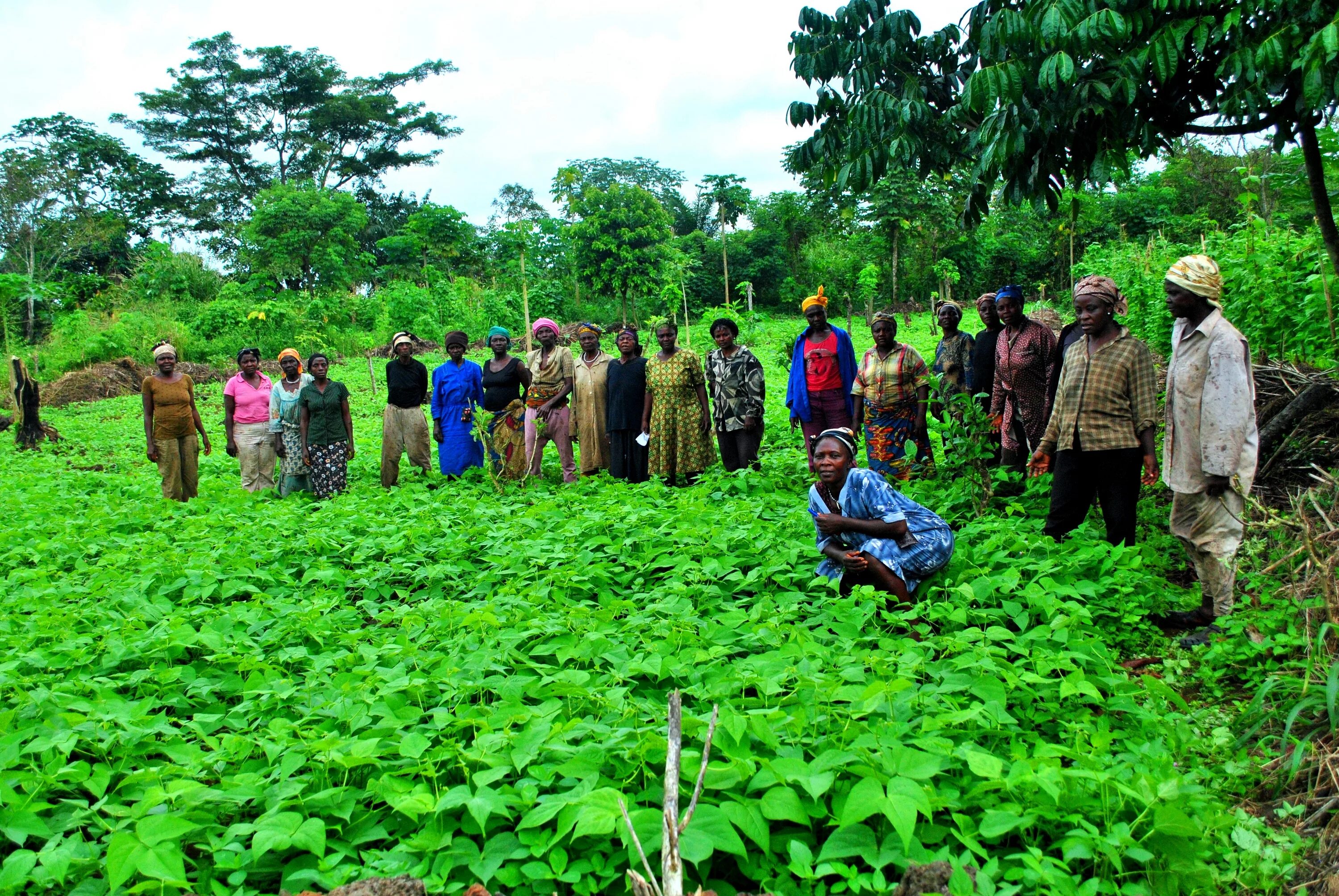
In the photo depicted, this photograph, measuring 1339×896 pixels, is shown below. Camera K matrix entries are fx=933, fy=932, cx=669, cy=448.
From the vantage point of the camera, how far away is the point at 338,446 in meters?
8.02

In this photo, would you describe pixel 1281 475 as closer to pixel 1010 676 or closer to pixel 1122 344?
pixel 1122 344

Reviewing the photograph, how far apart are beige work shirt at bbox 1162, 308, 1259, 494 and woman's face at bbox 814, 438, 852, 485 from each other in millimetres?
1484

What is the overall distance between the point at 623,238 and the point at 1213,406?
66.5 ft

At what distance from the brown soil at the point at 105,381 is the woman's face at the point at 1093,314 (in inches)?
719

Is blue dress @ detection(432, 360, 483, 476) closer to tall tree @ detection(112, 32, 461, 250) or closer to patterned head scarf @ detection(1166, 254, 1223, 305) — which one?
patterned head scarf @ detection(1166, 254, 1223, 305)

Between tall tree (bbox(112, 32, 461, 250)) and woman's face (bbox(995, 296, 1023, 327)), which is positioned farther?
tall tree (bbox(112, 32, 461, 250))

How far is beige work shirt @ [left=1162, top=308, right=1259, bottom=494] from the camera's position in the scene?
4.02 m

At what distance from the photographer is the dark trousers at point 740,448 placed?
7582mm

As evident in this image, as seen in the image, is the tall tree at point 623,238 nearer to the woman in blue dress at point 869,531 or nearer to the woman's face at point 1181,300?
the woman in blue dress at point 869,531

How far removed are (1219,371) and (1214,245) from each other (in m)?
6.54

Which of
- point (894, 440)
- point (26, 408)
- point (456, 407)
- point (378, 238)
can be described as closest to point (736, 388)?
point (894, 440)

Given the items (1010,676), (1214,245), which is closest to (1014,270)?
(1214,245)

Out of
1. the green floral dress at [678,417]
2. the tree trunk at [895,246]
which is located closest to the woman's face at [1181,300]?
the green floral dress at [678,417]

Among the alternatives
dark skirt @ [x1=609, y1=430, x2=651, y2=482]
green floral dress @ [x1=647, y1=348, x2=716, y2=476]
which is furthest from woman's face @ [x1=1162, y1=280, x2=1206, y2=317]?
dark skirt @ [x1=609, y1=430, x2=651, y2=482]
